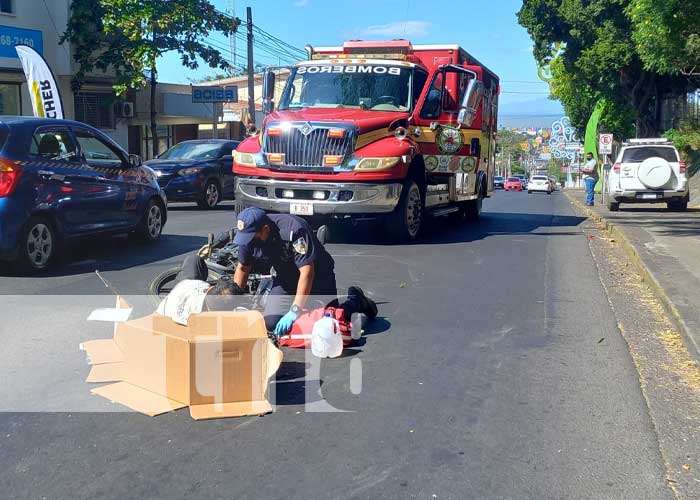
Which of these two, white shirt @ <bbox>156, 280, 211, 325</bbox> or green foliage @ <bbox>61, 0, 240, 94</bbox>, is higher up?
green foliage @ <bbox>61, 0, 240, 94</bbox>

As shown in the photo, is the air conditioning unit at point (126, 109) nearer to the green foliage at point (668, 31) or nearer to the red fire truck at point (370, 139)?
the red fire truck at point (370, 139)

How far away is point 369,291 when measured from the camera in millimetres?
8125

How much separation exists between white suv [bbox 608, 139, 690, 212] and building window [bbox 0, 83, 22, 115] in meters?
18.6

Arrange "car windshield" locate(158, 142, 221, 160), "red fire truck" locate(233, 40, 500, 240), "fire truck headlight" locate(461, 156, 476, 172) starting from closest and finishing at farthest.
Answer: "red fire truck" locate(233, 40, 500, 240), "fire truck headlight" locate(461, 156, 476, 172), "car windshield" locate(158, 142, 221, 160)

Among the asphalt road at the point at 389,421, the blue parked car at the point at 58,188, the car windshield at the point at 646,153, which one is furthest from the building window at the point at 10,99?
the asphalt road at the point at 389,421

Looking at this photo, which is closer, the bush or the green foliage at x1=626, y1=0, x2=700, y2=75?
the green foliage at x1=626, y1=0, x2=700, y2=75

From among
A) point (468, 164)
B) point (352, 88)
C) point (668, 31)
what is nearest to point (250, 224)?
point (352, 88)

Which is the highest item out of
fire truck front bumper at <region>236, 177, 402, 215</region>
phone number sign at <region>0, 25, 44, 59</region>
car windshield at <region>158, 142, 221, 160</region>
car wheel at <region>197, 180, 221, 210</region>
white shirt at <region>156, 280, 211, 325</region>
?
phone number sign at <region>0, 25, 44, 59</region>

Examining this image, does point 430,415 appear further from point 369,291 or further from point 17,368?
point 369,291

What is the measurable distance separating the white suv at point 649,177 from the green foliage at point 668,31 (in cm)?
663

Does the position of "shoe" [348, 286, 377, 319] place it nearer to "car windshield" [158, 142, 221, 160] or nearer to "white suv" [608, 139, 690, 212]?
"car windshield" [158, 142, 221, 160]

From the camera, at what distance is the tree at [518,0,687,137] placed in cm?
3161

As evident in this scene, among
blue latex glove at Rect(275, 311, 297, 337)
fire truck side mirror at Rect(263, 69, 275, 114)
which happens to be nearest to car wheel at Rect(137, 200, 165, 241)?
fire truck side mirror at Rect(263, 69, 275, 114)

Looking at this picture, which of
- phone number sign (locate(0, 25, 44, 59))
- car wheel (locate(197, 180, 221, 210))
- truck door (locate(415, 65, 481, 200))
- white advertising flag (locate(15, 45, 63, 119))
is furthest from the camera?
phone number sign (locate(0, 25, 44, 59))
